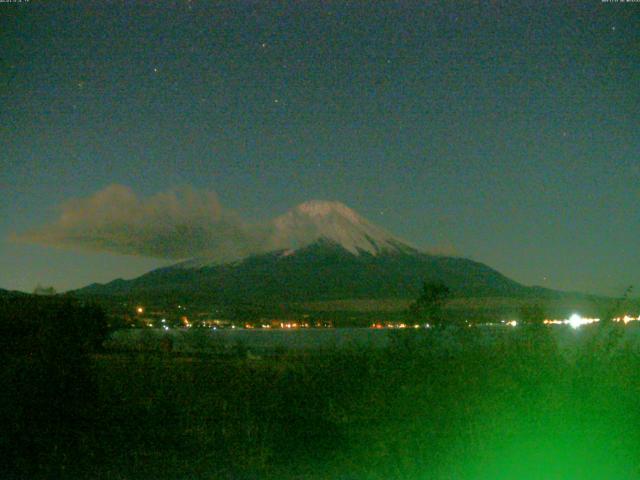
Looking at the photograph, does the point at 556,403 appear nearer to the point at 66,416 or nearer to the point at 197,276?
the point at 66,416

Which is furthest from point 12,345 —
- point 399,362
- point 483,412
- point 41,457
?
point 483,412

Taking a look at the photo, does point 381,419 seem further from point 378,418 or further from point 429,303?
point 429,303

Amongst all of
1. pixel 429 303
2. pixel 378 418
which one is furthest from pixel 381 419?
pixel 429 303

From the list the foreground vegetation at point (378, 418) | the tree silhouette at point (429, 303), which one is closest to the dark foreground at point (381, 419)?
the foreground vegetation at point (378, 418)

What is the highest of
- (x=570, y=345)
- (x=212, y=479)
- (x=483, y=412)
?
(x=570, y=345)

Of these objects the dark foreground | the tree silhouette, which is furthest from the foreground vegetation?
the tree silhouette

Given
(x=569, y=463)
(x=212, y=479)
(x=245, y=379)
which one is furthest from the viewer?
(x=245, y=379)

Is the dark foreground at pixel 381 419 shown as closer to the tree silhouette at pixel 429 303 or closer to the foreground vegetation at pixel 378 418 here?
A: the foreground vegetation at pixel 378 418

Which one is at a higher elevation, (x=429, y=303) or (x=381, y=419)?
(x=429, y=303)
